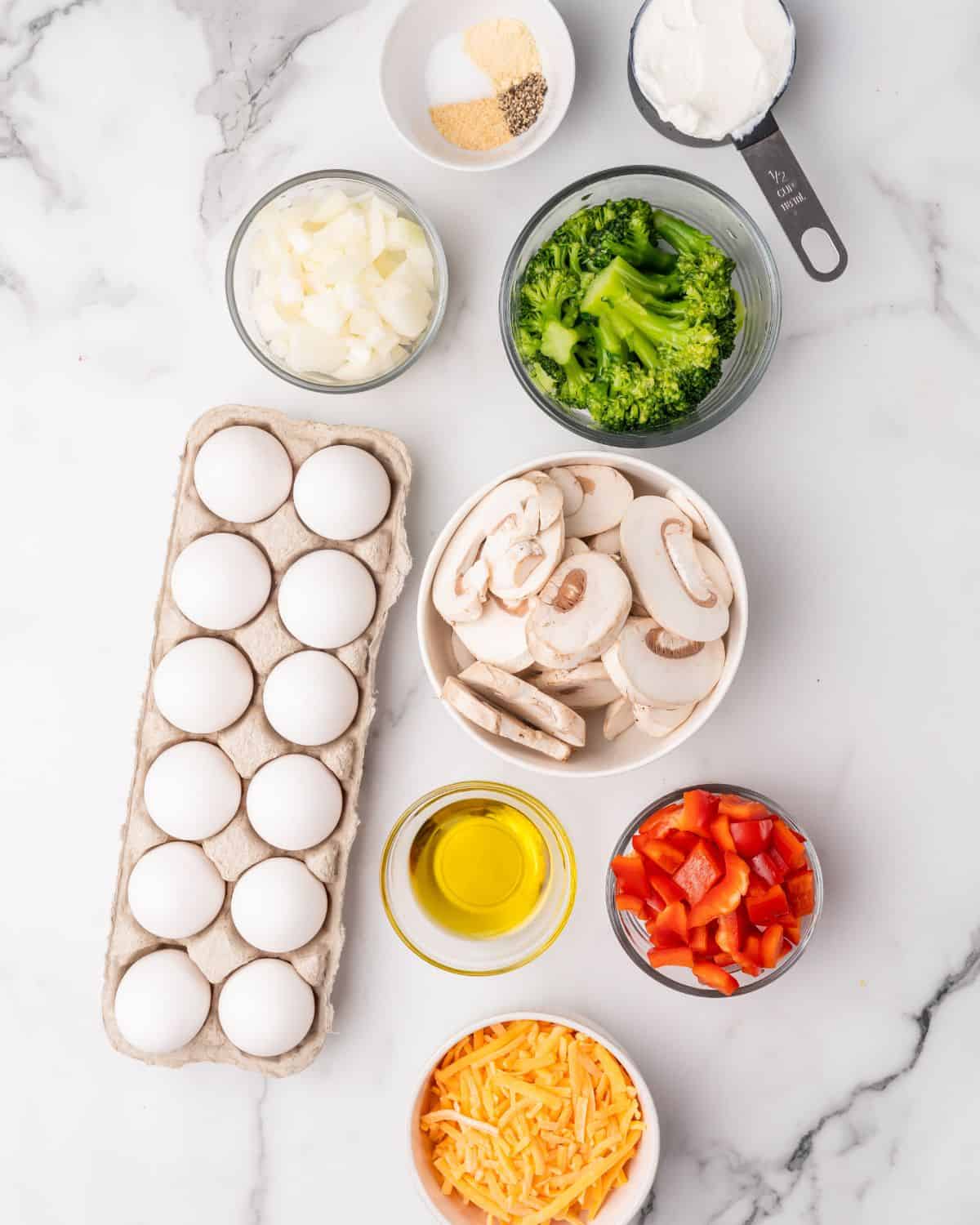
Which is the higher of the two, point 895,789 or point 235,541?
point 895,789

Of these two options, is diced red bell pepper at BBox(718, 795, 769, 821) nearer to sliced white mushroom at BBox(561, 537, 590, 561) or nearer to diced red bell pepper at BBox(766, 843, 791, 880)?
diced red bell pepper at BBox(766, 843, 791, 880)

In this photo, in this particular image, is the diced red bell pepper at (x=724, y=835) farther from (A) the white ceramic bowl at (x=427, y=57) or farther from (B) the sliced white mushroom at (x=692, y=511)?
(A) the white ceramic bowl at (x=427, y=57)

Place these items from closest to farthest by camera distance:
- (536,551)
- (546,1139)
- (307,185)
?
(536,551) < (546,1139) < (307,185)

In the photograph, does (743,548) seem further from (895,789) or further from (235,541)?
(235,541)

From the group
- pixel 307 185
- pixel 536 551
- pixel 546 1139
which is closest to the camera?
pixel 536 551

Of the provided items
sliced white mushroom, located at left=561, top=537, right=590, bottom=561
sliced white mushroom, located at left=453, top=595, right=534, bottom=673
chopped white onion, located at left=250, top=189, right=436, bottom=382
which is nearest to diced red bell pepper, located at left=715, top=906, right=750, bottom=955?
sliced white mushroom, located at left=453, top=595, right=534, bottom=673

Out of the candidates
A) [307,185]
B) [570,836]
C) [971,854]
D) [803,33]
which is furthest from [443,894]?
[803,33]
